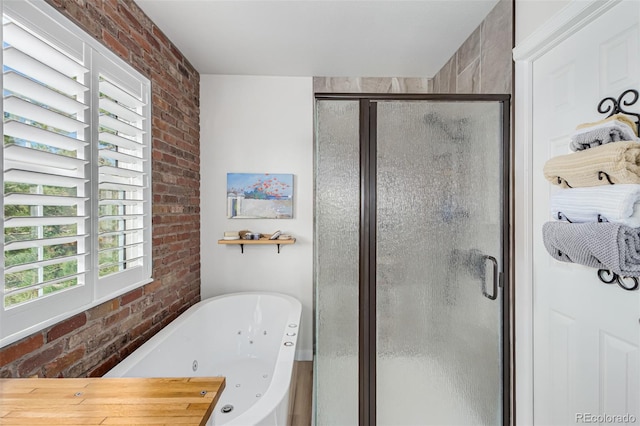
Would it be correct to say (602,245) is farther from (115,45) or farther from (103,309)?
(115,45)

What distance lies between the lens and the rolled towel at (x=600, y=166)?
940 millimetres

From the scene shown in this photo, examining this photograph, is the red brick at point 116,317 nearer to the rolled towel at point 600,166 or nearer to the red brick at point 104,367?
the red brick at point 104,367

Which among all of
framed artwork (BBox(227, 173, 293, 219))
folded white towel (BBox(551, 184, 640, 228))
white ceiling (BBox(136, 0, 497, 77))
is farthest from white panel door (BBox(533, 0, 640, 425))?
framed artwork (BBox(227, 173, 293, 219))

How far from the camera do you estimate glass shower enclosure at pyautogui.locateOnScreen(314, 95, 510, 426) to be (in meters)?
1.62

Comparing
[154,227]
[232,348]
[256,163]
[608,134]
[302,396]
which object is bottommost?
[302,396]

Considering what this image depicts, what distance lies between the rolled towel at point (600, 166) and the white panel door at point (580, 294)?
23 cm

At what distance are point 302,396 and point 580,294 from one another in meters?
1.91

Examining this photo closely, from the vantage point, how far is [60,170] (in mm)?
1387

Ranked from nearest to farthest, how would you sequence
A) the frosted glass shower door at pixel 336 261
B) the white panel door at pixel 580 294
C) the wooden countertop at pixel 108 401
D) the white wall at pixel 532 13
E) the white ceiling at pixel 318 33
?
the wooden countertop at pixel 108 401, the white panel door at pixel 580 294, the white wall at pixel 532 13, the frosted glass shower door at pixel 336 261, the white ceiling at pixel 318 33

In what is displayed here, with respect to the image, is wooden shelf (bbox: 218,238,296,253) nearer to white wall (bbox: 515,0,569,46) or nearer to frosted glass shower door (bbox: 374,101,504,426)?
frosted glass shower door (bbox: 374,101,504,426)

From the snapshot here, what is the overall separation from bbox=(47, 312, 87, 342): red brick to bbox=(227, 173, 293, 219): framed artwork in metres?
1.55

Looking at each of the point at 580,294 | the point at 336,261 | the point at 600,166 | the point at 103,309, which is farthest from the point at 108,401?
the point at 580,294

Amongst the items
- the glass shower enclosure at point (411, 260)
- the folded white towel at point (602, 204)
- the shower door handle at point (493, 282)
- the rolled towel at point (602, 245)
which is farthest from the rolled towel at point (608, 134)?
the shower door handle at point (493, 282)

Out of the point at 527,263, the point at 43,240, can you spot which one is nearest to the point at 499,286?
the point at 527,263
